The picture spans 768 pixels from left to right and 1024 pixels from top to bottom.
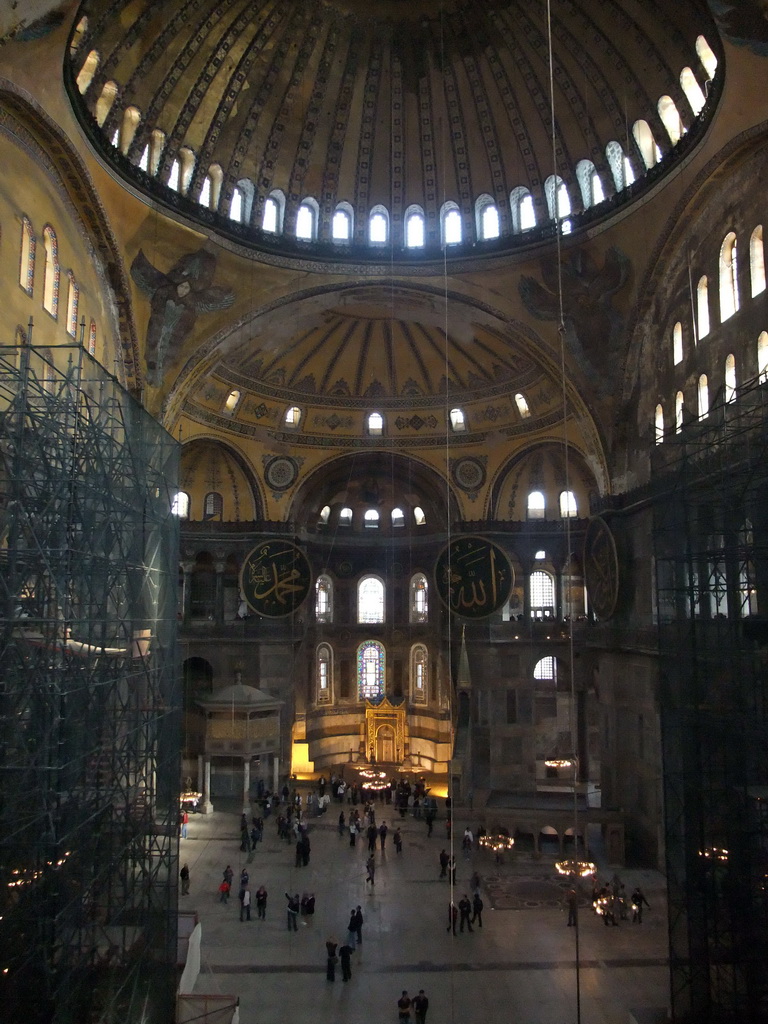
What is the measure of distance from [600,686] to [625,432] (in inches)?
262

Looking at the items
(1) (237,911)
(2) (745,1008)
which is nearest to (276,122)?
(1) (237,911)

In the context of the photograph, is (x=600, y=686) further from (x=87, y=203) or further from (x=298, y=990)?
(x=87, y=203)

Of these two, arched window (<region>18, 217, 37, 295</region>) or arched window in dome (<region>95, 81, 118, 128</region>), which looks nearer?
arched window (<region>18, 217, 37, 295</region>)

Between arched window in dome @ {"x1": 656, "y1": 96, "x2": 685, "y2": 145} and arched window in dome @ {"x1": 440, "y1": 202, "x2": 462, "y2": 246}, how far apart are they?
568 cm

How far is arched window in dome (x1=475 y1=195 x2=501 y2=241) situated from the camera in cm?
2173

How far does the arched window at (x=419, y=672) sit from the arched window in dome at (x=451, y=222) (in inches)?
542

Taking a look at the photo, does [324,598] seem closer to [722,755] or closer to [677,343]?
[677,343]

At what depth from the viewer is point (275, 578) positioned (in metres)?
24.0

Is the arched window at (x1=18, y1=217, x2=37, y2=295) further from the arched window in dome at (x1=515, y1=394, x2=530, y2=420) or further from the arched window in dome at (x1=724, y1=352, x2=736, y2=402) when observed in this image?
the arched window in dome at (x1=515, y1=394, x2=530, y2=420)

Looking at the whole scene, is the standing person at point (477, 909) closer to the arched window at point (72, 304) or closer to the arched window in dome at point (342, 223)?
the arched window at point (72, 304)

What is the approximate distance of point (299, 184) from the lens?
2158 centimetres

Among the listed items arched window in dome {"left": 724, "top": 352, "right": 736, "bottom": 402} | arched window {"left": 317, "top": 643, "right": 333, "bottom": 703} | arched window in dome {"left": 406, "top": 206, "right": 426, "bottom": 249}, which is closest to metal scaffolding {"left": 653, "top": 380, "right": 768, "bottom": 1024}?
arched window in dome {"left": 724, "top": 352, "right": 736, "bottom": 402}

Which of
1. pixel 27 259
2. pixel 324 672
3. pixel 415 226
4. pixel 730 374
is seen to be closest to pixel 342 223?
pixel 415 226

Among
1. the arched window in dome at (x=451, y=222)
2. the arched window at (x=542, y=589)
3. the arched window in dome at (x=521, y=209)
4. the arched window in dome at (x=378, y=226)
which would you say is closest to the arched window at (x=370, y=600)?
the arched window at (x=542, y=589)
